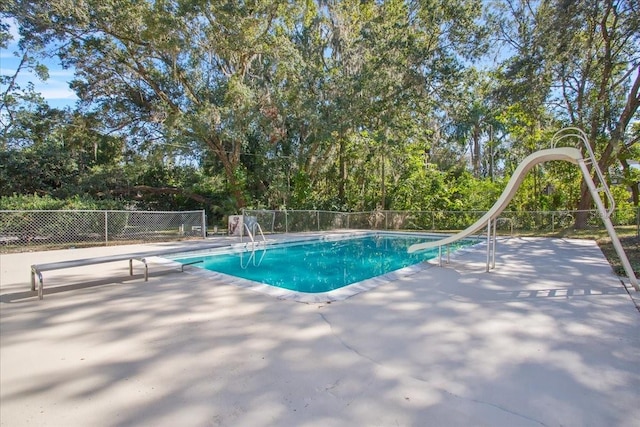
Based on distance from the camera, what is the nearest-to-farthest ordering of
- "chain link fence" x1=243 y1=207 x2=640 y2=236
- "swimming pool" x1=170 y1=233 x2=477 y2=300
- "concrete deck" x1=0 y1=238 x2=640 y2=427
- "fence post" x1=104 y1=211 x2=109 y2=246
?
1. "concrete deck" x1=0 y1=238 x2=640 y2=427
2. "swimming pool" x1=170 y1=233 x2=477 y2=300
3. "fence post" x1=104 y1=211 x2=109 y2=246
4. "chain link fence" x1=243 y1=207 x2=640 y2=236

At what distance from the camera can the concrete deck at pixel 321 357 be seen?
1980 millimetres

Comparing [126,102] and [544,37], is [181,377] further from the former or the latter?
[126,102]

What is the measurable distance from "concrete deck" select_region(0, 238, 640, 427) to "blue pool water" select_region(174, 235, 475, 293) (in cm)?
209

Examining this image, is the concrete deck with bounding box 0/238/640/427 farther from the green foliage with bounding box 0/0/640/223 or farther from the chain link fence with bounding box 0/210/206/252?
the green foliage with bounding box 0/0/640/223

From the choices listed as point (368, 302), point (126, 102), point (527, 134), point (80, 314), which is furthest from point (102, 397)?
point (527, 134)

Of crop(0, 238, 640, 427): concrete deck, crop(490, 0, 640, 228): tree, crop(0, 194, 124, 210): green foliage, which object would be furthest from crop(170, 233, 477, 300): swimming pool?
crop(490, 0, 640, 228): tree

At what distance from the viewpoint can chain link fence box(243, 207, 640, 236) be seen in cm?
1408

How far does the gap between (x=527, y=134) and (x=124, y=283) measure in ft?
59.5

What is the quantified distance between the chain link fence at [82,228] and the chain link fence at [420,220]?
122 inches

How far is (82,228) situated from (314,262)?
7.26 metres

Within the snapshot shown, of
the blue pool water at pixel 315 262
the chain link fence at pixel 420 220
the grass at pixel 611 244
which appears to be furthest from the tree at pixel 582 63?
the blue pool water at pixel 315 262

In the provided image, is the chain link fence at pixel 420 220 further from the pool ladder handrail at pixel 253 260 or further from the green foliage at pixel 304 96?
the pool ladder handrail at pixel 253 260

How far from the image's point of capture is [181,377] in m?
2.37

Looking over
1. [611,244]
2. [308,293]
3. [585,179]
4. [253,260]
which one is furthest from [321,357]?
[611,244]
